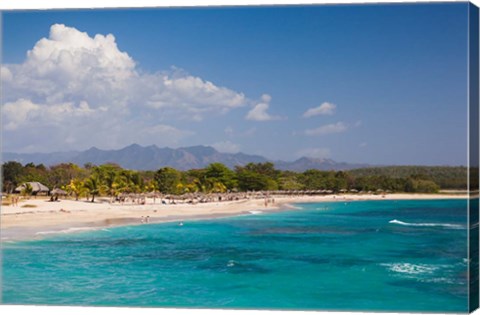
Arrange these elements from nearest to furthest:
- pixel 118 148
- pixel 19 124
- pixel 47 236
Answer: pixel 19 124
pixel 118 148
pixel 47 236

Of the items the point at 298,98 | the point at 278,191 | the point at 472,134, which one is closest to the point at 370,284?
the point at 472,134

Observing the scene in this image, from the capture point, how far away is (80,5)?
8.91 metres

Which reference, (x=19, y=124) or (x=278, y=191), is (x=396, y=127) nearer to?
(x=19, y=124)

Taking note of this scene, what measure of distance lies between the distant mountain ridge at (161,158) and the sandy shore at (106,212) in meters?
1.42

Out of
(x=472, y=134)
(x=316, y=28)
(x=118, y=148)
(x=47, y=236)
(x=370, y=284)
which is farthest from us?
(x=47, y=236)

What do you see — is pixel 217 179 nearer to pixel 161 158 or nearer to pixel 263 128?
pixel 161 158

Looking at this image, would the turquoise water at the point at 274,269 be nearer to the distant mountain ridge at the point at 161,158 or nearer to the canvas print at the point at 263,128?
the canvas print at the point at 263,128

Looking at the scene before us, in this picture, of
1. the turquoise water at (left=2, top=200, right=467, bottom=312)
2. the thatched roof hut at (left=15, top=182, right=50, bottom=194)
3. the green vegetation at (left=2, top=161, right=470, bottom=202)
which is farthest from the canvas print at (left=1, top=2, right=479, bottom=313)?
the thatched roof hut at (left=15, top=182, right=50, bottom=194)

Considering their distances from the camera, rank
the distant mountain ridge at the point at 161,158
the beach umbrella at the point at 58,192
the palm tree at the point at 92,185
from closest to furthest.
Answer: the distant mountain ridge at the point at 161,158, the palm tree at the point at 92,185, the beach umbrella at the point at 58,192

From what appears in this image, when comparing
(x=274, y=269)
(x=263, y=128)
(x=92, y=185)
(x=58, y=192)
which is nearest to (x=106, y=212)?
(x=92, y=185)

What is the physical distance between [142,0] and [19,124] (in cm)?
305

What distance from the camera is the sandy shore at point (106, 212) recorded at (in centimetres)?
1355

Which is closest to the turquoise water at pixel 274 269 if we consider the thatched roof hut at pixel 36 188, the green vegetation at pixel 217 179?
the green vegetation at pixel 217 179

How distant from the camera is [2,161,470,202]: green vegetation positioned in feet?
35.2
